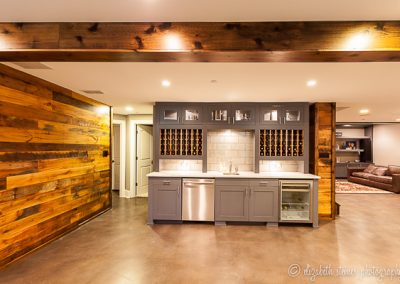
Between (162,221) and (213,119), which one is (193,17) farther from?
(162,221)

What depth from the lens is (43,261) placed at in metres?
2.91

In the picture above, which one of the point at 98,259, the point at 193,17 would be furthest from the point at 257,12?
the point at 98,259

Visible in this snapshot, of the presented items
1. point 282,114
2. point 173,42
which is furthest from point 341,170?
Answer: point 173,42

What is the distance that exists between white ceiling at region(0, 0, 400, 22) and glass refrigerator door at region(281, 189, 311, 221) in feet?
10.5

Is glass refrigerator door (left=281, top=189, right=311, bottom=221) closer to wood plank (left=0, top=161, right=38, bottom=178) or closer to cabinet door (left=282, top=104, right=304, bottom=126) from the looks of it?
cabinet door (left=282, top=104, right=304, bottom=126)

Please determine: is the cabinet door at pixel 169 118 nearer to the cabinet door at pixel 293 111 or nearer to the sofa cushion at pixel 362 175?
the cabinet door at pixel 293 111

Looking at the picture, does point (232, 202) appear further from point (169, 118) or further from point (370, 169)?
point (370, 169)

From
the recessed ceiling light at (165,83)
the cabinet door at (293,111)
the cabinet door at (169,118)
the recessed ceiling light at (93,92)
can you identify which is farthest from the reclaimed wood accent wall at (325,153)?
the recessed ceiling light at (93,92)

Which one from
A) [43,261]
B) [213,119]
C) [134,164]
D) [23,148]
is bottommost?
[43,261]

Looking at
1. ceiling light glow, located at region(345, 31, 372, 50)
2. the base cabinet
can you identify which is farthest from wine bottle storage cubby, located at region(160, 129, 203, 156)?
ceiling light glow, located at region(345, 31, 372, 50)

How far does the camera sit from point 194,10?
5.24 ft

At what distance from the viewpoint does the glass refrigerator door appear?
4188mm

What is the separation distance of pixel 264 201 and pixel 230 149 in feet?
4.33

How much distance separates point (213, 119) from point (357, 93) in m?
2.53
